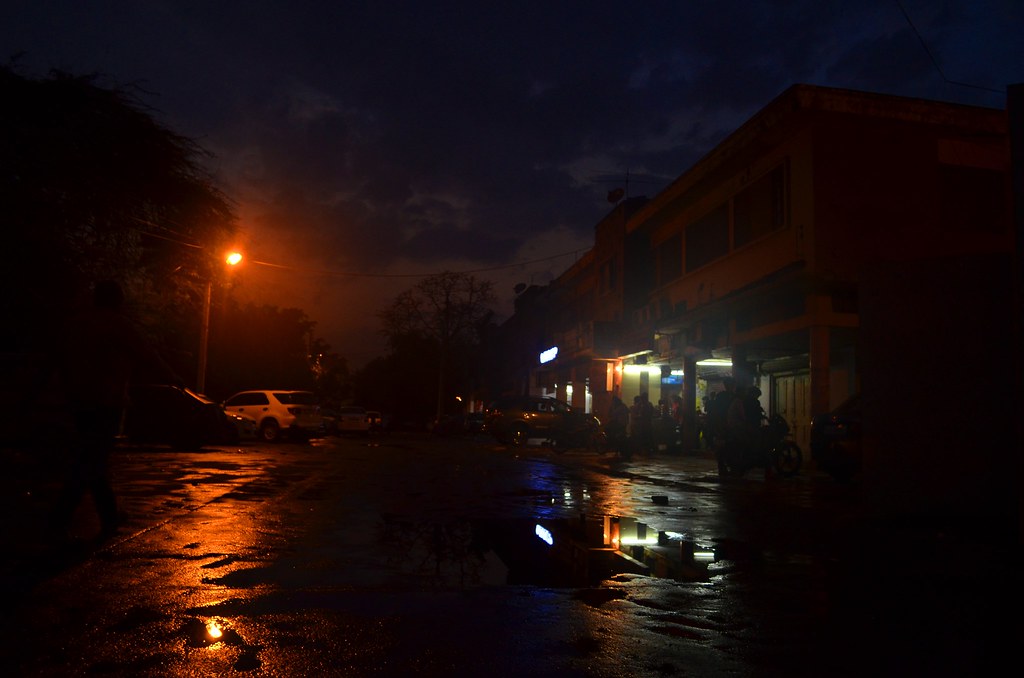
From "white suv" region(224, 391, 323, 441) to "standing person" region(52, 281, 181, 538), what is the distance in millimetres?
24744

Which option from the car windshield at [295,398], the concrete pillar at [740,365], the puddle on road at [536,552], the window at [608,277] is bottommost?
the puddle on road at [536,552]

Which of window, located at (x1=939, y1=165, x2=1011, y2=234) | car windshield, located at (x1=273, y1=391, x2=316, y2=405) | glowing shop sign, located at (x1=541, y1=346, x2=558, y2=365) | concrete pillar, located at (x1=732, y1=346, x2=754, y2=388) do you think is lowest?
car windshield, located at (x1=273, y1=391, x2=316, y2=405)

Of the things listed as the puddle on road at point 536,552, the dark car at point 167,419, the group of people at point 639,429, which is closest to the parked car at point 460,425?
the group of people at point 639,429

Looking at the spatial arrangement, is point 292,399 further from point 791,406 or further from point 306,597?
point 306,597

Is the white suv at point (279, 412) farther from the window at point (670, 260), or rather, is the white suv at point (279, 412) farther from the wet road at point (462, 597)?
the wet road at point (462, 597)

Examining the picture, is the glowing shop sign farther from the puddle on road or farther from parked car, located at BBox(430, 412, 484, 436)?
the puddle on road

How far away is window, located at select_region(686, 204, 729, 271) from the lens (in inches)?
981

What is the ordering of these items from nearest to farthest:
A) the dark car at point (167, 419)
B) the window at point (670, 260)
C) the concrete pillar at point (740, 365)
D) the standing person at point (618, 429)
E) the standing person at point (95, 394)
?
1. the standing person at point (95, 394)
2. the dark car at point (167, 419)
3. the standing person at point (618, 429)
4. the concrete pillar at point (740, 365)
5. the window at point (670, 260)

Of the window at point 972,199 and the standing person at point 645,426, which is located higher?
the window at point 972,199

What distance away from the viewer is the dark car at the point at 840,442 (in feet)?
46.4

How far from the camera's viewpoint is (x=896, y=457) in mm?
9219

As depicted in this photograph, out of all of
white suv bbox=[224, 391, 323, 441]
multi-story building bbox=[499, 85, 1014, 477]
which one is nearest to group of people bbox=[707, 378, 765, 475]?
multi-story building bbox=[499, 85, 1014, 477]

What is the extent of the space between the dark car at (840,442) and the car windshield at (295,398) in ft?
67.6

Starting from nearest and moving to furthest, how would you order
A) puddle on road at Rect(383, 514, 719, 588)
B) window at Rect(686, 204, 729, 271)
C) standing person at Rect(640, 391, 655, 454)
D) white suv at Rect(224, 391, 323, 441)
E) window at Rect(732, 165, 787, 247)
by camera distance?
puddle on road at Rect(383, 514, 719, 588) → window at Rect(732, 165, 787, 247) → standing person at Rect(640, 391, 655, 454) → window at Rect(686, 204, 729, 271) → white suv at Rect(224, 391, 323, 441)
